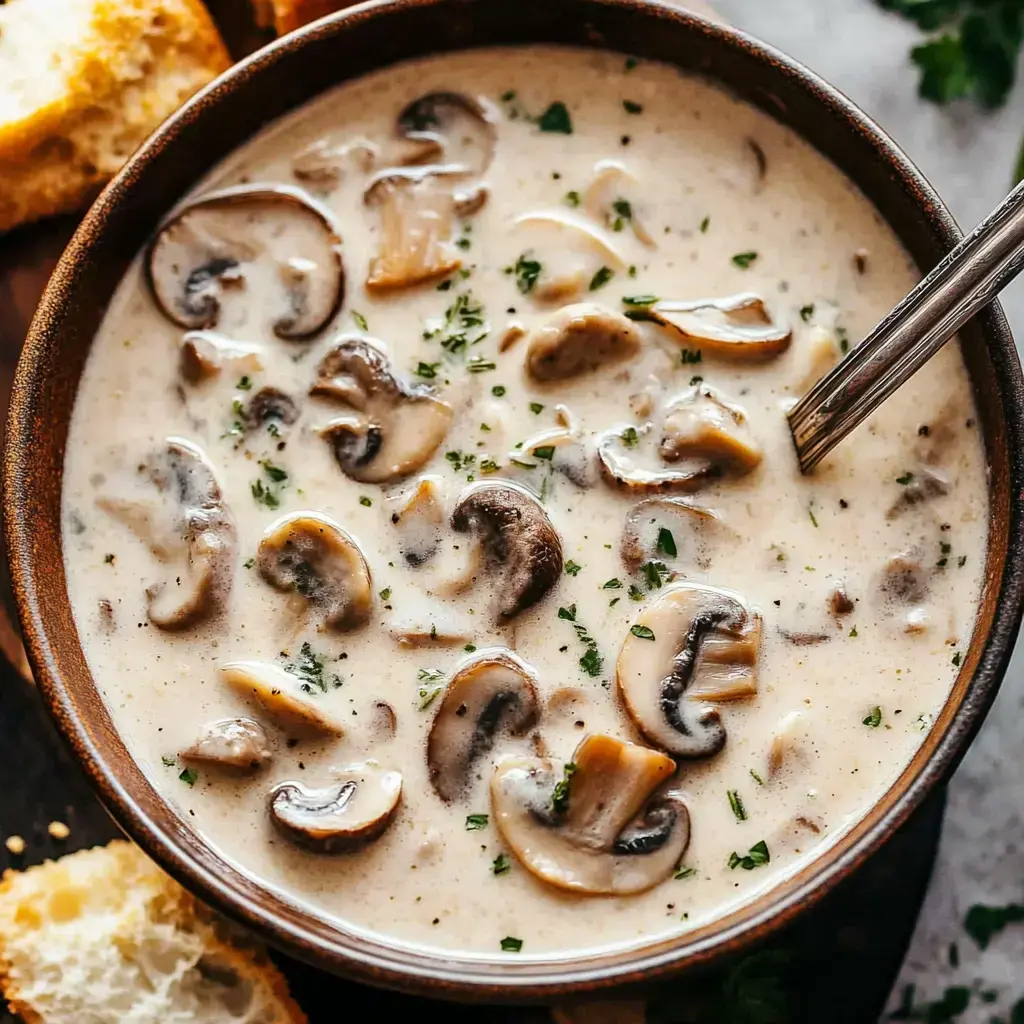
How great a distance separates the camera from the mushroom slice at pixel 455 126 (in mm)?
2926

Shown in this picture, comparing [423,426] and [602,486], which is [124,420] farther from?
[602,486]

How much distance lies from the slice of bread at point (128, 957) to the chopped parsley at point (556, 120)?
1726 millimetres

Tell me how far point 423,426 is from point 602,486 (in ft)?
1.19

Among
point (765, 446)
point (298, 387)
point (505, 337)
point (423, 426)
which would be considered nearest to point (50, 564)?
point (298, 387)

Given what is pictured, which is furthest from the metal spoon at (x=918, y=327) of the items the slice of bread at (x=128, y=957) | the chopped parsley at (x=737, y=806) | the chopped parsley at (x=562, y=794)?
the slice of bread at (x=128, y=957)

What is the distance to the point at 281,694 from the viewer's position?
254 centimetres

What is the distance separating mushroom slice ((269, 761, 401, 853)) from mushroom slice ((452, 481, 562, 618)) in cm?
38

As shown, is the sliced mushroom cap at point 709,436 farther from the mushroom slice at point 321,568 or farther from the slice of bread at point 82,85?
→ the slice of bread at point 82,85

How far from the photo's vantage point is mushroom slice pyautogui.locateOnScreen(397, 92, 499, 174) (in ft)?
9.60

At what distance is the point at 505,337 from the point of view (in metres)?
2.77

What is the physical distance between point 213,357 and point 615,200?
876 millimetres

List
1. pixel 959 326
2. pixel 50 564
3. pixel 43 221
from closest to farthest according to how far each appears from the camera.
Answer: pixel 959 326, pixel 50 564, pixel 43 221

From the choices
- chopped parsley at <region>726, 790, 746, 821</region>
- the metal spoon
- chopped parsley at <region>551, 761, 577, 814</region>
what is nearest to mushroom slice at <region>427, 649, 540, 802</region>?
chopped parsley at <region>551, 761, 577, 814</region>

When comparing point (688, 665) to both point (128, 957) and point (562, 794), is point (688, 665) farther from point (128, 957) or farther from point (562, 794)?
point (128, 957)
